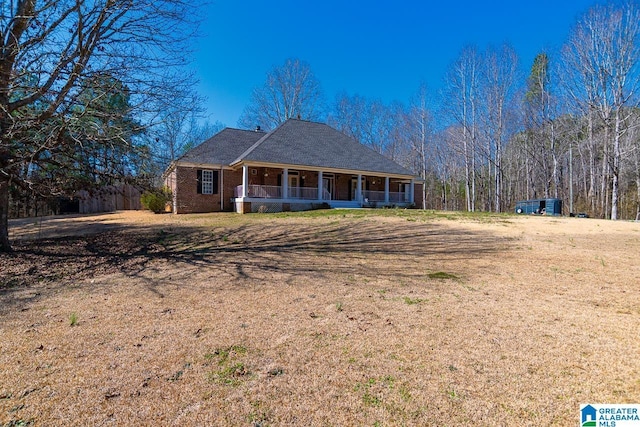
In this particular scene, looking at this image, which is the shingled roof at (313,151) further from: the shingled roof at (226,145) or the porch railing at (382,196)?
the porch railing at (382,196)

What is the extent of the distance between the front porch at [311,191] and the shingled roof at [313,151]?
30.2 inches

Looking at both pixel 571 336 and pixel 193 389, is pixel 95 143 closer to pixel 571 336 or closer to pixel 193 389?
pixel 193 389

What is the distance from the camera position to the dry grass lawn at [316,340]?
206 cm

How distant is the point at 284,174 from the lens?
63.5ft

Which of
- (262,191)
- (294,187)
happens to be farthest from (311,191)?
(262,191)

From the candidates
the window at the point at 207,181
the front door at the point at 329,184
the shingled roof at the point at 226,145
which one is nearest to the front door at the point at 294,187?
the front door at the point at 329,184

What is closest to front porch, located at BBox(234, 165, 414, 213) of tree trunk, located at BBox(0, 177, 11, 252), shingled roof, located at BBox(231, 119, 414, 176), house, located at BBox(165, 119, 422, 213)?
house, located at BBox(165, 119, 422, 213)

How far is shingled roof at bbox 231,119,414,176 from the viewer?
1944 centimetres

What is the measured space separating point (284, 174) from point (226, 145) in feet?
18.1

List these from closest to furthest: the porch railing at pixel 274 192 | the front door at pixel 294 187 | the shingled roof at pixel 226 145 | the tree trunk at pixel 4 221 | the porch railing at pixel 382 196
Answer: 1. the tree trunk at pixel 4 221
2. the porch railing at pixel 274 192
3. the shingled roof at pixel 226 145
4. the front door at pixel 294 187
5. the porch railing at pixel 382 196

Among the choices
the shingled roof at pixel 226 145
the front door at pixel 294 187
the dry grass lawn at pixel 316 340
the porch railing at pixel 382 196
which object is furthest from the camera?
the porch railing at pixel 382 196

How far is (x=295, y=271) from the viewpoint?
18.3 feet

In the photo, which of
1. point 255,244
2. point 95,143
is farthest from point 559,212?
point 95,143

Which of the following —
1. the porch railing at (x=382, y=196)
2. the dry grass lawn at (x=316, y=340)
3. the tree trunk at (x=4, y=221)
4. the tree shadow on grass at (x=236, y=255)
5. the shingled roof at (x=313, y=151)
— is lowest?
the dry grass lawn at (x=316, y=340)
